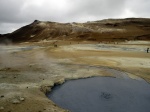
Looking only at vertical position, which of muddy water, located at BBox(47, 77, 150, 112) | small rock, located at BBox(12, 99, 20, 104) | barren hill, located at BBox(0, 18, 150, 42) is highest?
barren hill, located at BBox(0, 18, 150, 42)

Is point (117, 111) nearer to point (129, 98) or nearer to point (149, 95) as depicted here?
point (129, 98)

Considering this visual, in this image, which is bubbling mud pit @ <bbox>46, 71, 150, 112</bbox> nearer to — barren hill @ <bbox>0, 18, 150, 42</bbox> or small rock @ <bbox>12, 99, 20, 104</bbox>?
small rock @ <bbox>12, 99, 20, 104</bbox>

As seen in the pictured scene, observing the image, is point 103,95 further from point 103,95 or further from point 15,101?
point 15,101

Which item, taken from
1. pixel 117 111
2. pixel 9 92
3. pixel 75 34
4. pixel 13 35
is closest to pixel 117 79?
pixel 117 111

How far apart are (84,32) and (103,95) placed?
54932 millimetres

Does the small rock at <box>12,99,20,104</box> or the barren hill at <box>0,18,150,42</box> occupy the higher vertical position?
the barren hill at <box>0,18,150,42</box>

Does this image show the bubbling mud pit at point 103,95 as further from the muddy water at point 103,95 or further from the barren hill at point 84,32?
the barren hill at point 84,32

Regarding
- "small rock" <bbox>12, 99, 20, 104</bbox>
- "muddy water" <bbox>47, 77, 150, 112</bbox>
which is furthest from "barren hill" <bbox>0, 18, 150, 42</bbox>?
"small rock" <bbox>12, 99, 20, 104</bbox>

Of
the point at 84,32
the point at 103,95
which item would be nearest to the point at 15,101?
the point at 103,95

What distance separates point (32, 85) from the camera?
49.8 ft

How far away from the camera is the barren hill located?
211 feet

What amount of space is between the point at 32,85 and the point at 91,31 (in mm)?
55587

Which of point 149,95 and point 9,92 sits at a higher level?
point 9,92

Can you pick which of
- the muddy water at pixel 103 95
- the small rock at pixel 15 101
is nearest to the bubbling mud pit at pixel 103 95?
the muddy water at pixel 103 95
